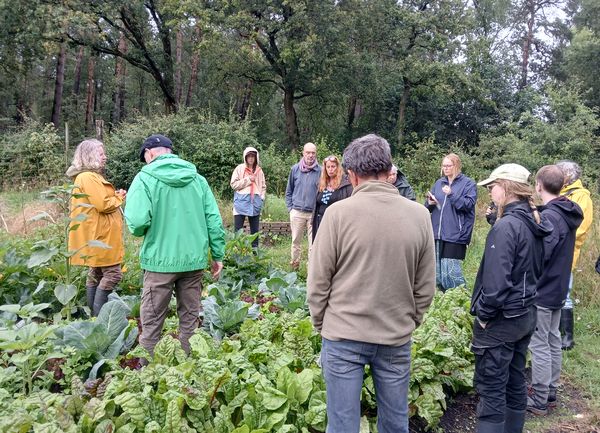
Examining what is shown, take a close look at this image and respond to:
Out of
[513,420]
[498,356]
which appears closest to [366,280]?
[498,356]

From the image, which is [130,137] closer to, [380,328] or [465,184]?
[465,184]

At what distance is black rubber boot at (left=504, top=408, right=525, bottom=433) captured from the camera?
3.13 metres

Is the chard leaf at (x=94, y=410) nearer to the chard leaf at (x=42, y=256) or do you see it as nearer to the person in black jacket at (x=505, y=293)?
the chard leaf at (x=42, y=256)

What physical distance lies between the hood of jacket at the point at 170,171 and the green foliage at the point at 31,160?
33.5 ft

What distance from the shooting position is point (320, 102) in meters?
25.6

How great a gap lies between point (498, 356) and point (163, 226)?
228 cm

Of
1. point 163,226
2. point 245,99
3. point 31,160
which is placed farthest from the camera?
point 245,99

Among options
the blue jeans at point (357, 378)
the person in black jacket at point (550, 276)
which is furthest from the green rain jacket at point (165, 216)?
the person in black jacket at point (550, 276)

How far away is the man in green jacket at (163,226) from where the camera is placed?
3.44m

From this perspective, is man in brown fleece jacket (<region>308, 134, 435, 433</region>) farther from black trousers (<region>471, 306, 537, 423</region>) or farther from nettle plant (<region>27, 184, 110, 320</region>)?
nettle plant (<region>27, 184, 110, 320</region>)

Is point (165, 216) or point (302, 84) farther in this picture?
point (302, 84)

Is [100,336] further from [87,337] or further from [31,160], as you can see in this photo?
[31,160]

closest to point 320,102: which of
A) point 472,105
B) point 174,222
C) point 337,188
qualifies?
point 472,105

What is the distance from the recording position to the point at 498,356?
9.51ft
